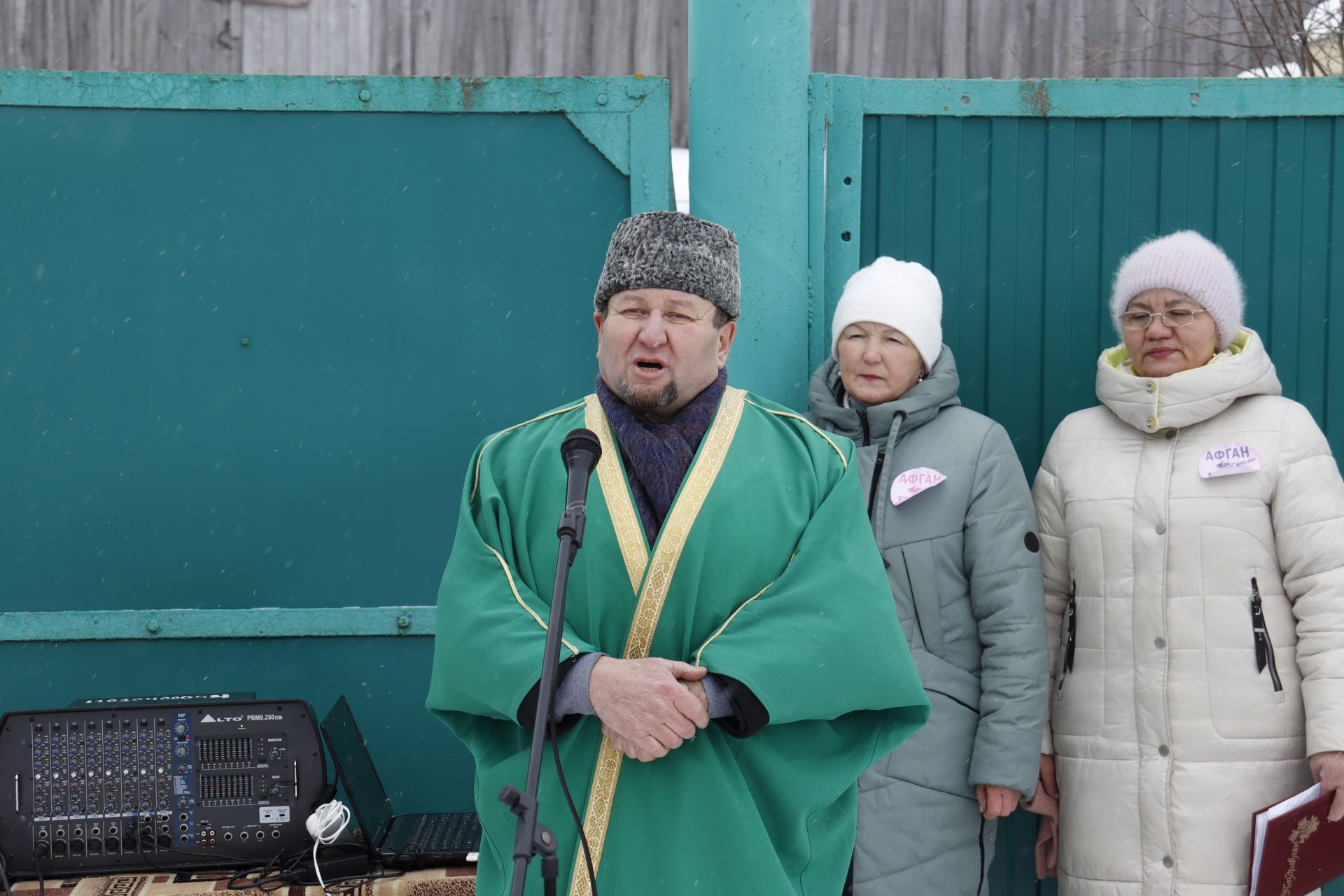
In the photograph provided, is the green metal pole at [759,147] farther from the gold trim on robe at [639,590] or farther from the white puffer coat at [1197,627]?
the gold trim on robe at [639,590]

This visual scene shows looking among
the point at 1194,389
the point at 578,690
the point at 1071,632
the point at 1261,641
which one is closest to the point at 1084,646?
the point at 1071,632

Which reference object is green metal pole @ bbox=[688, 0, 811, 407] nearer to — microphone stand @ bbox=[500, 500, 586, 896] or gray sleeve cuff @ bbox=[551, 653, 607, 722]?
gray sleeve cuff @ bbox=[551, 653, 607, 722]

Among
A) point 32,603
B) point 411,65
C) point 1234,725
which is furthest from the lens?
point 411,65

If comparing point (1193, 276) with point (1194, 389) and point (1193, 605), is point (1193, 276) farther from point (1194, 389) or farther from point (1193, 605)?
point (1193, 605)

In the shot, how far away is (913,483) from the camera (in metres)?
2.47

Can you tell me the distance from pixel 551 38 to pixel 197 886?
132 inches

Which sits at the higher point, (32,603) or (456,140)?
(456,140)

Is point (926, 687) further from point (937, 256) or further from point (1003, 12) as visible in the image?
point (1003, 12)

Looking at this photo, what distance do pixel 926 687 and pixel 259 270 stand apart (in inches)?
75.9

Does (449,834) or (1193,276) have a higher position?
(1193,276)

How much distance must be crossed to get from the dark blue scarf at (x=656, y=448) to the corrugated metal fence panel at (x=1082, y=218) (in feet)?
4.27

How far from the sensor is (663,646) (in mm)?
1754

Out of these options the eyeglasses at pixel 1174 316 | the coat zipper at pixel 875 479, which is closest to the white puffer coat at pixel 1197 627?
the eyeglasses at pixel 1174 316

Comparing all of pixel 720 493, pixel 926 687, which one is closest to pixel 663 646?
pixel 720 493
